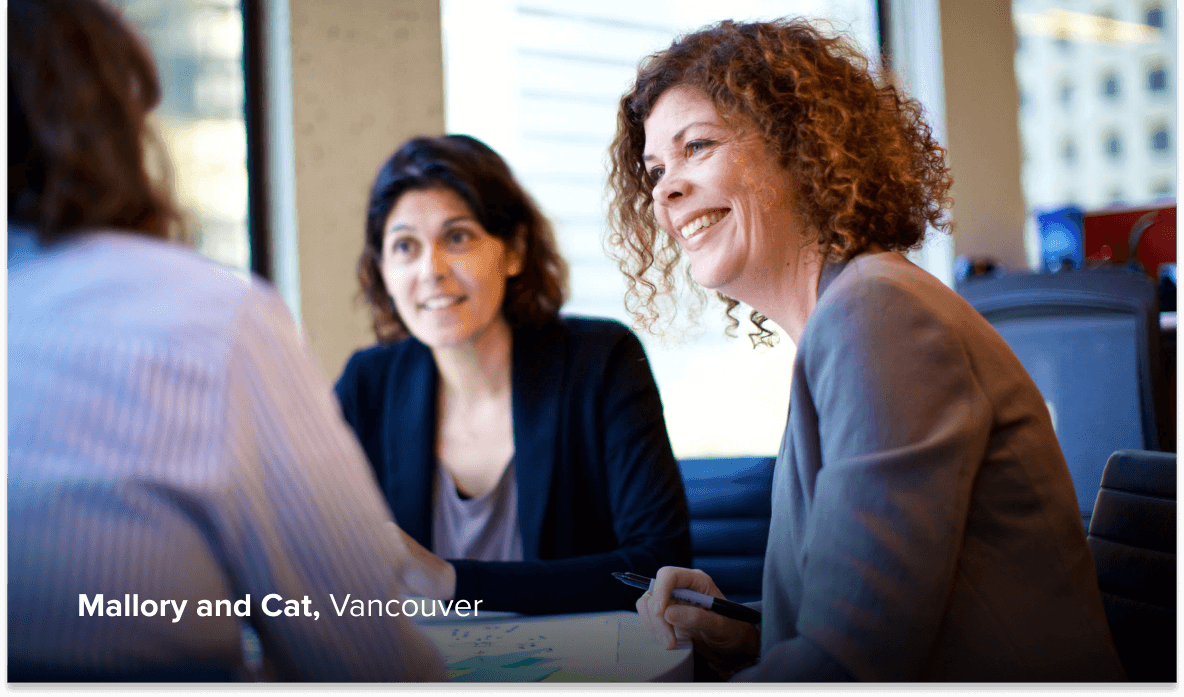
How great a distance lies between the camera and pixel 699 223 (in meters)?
1.04

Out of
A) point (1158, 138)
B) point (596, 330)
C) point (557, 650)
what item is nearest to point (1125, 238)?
point (1158, 138)

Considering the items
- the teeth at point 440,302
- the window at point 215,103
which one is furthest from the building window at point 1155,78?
the window at point 215,103

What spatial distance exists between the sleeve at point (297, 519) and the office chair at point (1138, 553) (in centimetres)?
88

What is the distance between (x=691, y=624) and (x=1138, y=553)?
23.5 inches

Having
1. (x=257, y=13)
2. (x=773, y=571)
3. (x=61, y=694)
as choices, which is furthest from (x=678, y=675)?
(x=257, y=13)

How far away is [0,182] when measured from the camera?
515 millimetres

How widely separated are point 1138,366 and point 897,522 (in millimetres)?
1862

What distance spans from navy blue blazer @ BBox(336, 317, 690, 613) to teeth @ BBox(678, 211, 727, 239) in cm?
46

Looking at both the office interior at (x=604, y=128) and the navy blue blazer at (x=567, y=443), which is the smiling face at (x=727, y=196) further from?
the navy blue blazer at (x=567, y=443)

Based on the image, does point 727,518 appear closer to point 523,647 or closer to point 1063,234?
point 523,647

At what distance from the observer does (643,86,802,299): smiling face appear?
97cm

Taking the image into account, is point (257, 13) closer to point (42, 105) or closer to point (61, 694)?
point (42, 105)

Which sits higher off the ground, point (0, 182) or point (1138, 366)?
point (0, 182)

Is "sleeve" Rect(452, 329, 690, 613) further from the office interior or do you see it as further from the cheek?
the cheek
